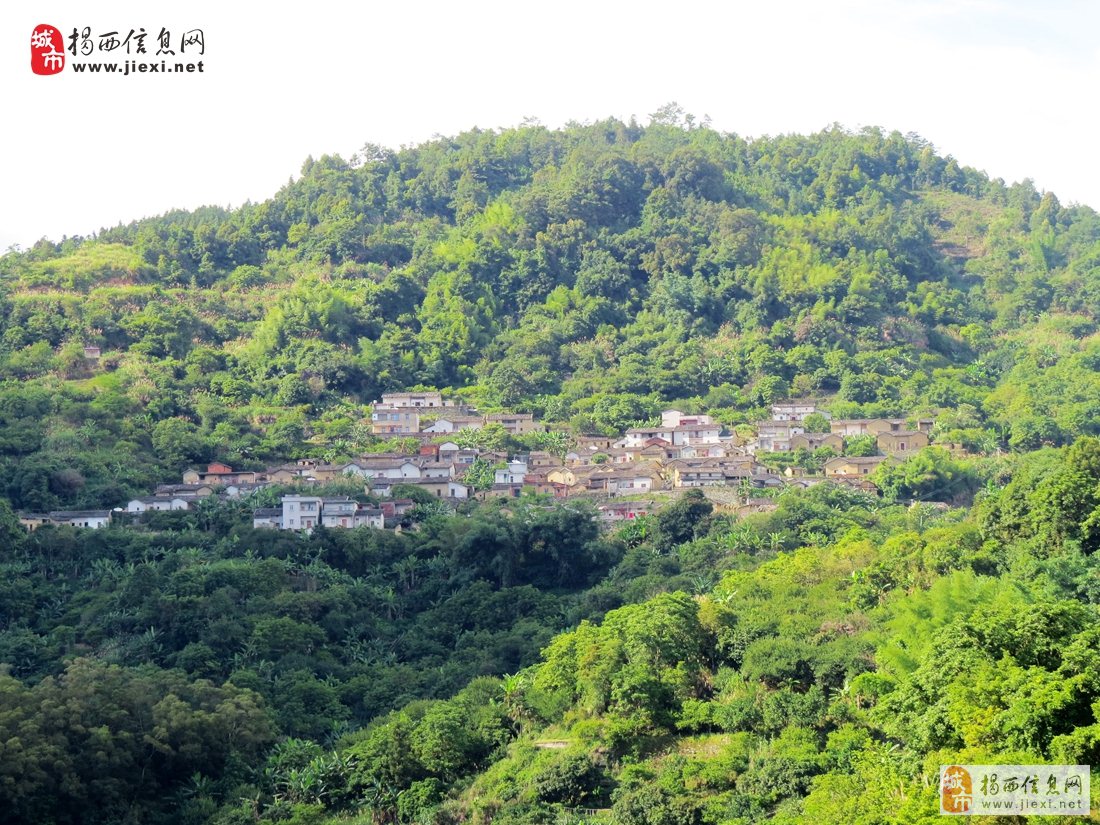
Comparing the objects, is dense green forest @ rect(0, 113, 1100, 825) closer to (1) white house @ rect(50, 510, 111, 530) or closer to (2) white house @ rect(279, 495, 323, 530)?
(1) white house @ rect(50, 510, 111, 530)

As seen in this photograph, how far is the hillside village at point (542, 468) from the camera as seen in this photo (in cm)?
3481

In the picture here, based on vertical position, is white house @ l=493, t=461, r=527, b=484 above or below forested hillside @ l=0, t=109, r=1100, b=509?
below

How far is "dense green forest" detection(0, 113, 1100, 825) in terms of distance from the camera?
21.5m

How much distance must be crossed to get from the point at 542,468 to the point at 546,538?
24.3 ft

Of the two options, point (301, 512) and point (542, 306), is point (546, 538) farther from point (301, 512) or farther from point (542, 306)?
point (542, 306)

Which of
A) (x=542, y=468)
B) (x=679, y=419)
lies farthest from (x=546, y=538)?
(x=679, y=419)

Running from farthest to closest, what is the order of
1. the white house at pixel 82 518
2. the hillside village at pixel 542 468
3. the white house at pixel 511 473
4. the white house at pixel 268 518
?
the white house at pixel 511 473
the hillside village at pixel 542 468
the white house at pixel 268 518
the white house at pixel 82 518

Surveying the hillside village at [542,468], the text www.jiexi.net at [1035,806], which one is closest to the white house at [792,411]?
the hillside village at [542,468]

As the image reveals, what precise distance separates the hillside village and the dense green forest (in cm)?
112

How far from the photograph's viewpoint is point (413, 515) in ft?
116

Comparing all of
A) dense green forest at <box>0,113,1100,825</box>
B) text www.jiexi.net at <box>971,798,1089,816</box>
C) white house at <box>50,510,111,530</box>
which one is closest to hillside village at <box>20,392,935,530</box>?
white house at <box>50,510,111,530</box>

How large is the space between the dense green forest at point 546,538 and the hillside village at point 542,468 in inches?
44.2

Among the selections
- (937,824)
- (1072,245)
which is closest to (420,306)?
(1072,245)

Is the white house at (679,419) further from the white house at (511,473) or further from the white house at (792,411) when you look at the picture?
the white house at (511,473)
